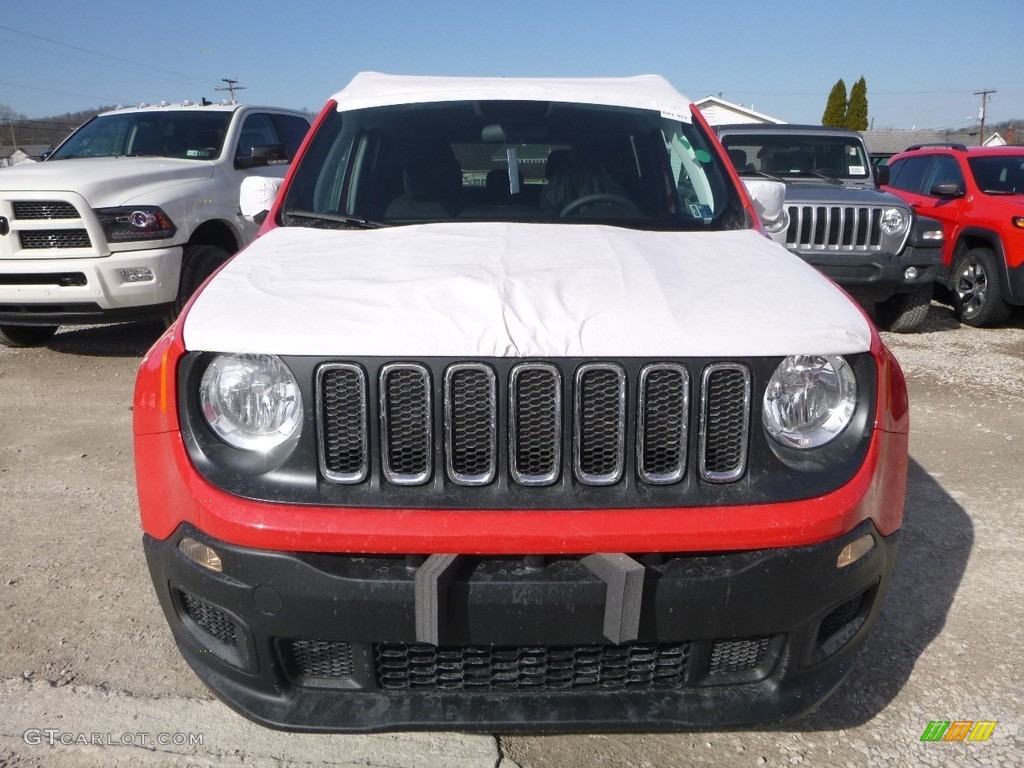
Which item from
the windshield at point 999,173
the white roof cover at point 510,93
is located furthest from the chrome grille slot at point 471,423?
the windshield at point 999,173

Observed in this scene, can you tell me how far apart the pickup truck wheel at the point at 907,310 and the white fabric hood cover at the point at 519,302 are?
6110mm

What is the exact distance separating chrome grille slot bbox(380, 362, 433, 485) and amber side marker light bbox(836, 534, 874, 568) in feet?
3.13

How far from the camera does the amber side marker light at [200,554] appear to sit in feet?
6.27

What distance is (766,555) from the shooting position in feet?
6.19

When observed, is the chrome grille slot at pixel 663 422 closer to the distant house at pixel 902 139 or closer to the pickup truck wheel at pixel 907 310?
the pickup truck wheel at pixel 907 310

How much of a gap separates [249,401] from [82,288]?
15.5 feet

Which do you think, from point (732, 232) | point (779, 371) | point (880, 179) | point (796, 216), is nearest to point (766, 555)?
point (779, 371)

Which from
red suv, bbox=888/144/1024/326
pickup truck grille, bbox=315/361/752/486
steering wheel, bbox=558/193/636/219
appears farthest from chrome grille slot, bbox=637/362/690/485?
red suv, bbox=888/144/1024/326

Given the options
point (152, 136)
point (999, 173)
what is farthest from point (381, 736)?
point (999, 173)

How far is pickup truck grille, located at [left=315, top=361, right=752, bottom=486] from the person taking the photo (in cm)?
188

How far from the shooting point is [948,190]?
8477 millimetres

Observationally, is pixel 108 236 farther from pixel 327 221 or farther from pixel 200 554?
pixel 200 554

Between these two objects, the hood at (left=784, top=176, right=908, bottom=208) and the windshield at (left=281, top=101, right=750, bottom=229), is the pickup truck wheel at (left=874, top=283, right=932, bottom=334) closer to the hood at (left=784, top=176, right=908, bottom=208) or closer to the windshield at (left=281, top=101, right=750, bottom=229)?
the hood at (left=784, top=176, right=908, bottom=208)

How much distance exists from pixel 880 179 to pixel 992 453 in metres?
4.68
